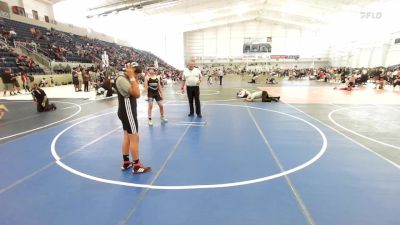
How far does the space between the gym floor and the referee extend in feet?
1.16

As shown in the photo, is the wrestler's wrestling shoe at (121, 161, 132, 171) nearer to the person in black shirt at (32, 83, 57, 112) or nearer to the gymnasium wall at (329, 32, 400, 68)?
the person in black shirt at (32, 83, 57, 112)

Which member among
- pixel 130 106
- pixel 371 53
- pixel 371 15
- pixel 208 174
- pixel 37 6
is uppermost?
pixel 37 6

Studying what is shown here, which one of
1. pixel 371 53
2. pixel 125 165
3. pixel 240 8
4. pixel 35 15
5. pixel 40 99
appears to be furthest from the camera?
pixel 240 8

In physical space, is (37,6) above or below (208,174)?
above

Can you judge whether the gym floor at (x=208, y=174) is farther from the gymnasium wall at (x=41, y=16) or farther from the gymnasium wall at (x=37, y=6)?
the gymnasium wall at (x=37, y=6)

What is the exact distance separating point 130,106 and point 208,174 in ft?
5.44

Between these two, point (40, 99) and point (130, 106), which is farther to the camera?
point (40, 99)

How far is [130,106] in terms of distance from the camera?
14.3 feet

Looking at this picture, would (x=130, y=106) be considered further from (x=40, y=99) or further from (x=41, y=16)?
(x=41, y=16)

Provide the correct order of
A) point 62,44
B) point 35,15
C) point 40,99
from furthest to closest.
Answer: point 62,44 < point 35,15 < point 40,99

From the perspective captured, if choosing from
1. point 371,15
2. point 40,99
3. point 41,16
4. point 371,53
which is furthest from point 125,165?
point 371,53

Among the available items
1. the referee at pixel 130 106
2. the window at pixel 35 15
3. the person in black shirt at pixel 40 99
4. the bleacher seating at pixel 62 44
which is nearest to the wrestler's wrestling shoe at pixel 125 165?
the referee at pixel 130 106

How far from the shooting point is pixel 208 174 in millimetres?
4328

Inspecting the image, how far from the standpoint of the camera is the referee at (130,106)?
414cm
